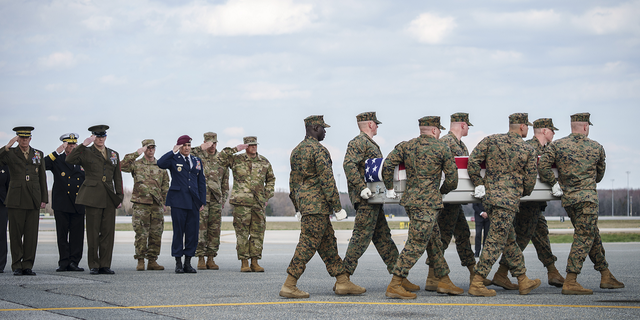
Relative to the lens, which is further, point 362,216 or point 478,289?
point 362,216

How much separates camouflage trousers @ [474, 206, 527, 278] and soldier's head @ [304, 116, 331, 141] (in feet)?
7.31

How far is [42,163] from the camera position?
35.8ft

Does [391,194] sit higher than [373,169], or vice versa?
[373,169]

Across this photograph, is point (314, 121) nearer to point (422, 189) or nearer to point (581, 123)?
point (422, 189)

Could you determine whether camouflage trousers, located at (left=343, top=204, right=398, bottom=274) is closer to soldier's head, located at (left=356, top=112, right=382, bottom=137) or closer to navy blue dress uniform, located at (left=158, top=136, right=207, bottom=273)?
soldier's head, located at (left=356, top=112, right=382, bottom=137)

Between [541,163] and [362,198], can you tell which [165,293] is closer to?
[362,198]

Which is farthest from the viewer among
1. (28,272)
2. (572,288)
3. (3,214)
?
(3,214)

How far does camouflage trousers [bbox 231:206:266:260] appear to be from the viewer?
11188 millimetres

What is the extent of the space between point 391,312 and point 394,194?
5.55ft

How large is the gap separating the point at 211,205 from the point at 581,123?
6.61 m

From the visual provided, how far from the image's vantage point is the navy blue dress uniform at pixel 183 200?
10836 mm

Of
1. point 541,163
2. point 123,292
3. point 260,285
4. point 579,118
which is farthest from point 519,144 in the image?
point 123,292

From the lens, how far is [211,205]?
11.9m

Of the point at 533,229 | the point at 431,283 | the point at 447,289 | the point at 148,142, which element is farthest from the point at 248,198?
the point at 533,229
